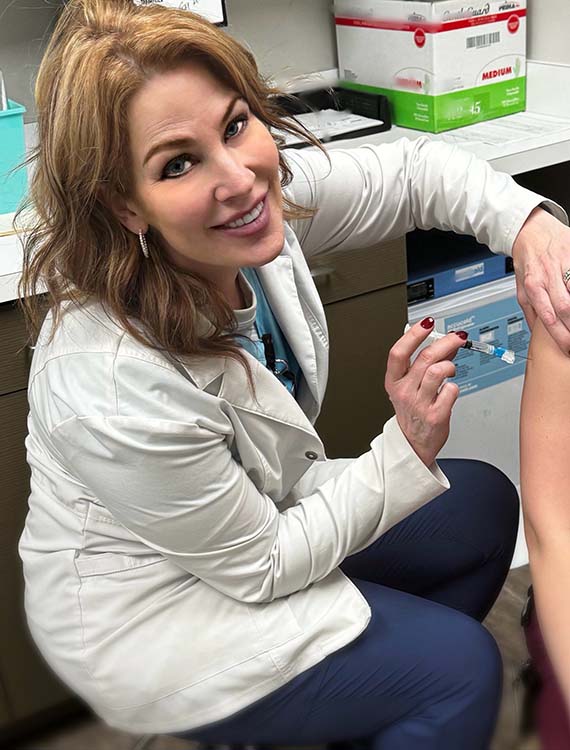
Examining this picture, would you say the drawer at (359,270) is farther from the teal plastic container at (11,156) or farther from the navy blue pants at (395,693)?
the navy blue pants at (395,693)

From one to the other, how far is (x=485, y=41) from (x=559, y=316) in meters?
1.05

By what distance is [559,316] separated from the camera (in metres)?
1.03

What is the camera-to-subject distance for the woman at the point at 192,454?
0.93m

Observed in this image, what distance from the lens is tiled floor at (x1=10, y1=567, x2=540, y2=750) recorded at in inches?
53.5

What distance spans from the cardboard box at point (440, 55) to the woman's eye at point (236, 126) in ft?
3.11

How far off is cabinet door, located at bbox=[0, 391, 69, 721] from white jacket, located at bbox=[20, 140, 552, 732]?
27 centimetres

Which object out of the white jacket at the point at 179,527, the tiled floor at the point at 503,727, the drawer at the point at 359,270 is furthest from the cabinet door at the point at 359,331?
the white jacket at the point at 179,527

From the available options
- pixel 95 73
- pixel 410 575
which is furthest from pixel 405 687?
pixel 95 73

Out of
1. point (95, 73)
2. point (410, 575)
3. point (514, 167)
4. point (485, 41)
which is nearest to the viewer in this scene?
point (95, 73)

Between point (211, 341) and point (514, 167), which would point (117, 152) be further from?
point (514, 167)

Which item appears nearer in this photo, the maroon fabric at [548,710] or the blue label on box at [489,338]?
the maroon fabric at [548,710]

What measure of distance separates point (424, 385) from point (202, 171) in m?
0.32

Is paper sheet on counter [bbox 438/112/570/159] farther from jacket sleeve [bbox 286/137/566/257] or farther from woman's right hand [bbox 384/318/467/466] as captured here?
woman's right hand [bbox 384/318/467/466]

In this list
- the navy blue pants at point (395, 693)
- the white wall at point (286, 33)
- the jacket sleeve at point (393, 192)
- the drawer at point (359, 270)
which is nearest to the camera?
the navy blue pants at point (395, 693)
